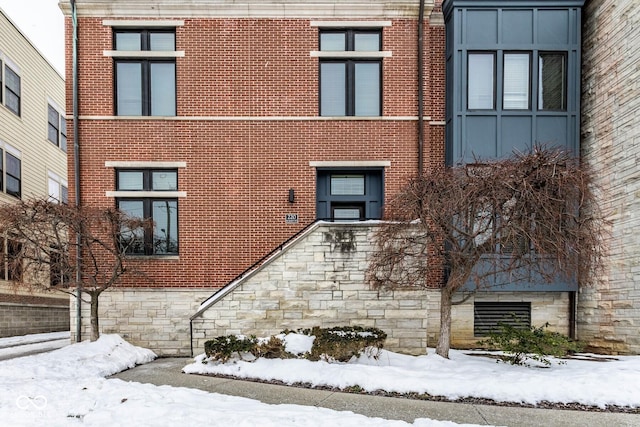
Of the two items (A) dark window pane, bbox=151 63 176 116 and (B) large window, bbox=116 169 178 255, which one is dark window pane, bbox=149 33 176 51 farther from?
(B) large window, bbox=116 169 178 255

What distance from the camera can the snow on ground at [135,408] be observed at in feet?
15.3

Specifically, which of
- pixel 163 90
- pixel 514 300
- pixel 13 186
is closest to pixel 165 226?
pixel 163 90

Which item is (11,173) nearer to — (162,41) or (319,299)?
(162,41)

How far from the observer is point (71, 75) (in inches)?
410

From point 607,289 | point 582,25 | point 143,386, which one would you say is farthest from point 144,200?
point 582,25

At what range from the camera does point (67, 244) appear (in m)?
9.00

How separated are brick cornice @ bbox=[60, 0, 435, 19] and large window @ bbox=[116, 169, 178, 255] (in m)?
4.18

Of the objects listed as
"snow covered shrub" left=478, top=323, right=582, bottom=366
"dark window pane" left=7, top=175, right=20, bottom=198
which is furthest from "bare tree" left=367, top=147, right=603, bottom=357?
"dark window pane" left=7, top=175, right=20, bottom=198

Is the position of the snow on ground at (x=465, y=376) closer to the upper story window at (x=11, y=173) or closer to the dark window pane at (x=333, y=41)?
the dark window pane at (x=333, y=41)

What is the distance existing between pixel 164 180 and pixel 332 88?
17.0 feet

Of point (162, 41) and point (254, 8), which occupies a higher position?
point (254, 8)

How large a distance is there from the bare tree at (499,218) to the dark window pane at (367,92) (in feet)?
13.3

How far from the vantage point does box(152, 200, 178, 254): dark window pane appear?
1045cm

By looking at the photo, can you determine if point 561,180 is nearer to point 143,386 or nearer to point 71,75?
point 143,386
